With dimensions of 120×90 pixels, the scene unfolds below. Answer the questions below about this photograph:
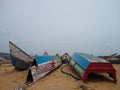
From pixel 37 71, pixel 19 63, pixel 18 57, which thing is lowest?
pixel 19 63

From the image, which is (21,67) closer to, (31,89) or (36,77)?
(36,77)

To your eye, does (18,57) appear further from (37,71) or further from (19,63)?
(37,71)

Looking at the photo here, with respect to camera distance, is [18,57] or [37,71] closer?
[37,71]

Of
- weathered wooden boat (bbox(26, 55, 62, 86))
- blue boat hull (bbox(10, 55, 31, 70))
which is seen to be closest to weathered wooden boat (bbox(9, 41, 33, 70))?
blue boat hull (bbox(10, 55, 31, 70))

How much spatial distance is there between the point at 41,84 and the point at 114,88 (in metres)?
2.58

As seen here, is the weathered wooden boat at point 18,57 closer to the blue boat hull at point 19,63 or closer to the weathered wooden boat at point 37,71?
the blue boat hull at point 19,63

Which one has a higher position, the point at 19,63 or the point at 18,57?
the point at 18,57

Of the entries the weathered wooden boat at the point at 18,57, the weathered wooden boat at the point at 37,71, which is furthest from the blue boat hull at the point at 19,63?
the weathered wooden boat at the point at 37,71

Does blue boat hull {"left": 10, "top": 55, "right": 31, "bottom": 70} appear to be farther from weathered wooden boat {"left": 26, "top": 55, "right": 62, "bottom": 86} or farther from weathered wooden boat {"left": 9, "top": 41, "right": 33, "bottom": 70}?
weathered wooden boat {"left": 26, "top": 55, "right": 62, "bottom": 86}

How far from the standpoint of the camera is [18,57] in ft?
23.3

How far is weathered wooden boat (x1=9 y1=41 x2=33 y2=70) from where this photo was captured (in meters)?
6.99

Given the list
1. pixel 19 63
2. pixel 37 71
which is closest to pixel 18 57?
pixel 19 63

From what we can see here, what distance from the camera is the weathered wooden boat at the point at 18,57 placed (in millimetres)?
6988

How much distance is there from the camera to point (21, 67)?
725 cm
